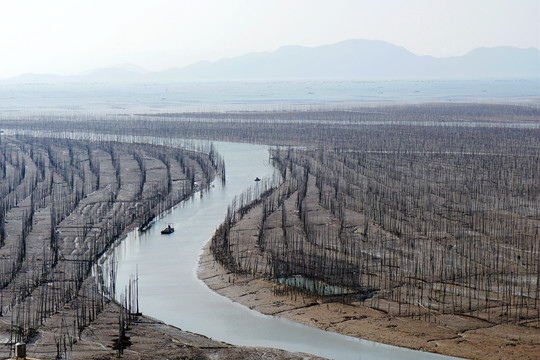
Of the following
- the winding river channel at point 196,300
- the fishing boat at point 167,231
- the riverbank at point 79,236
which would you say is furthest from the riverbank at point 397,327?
the fishing boat at point 167,231

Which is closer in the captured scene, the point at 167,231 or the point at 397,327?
the point at 397,327

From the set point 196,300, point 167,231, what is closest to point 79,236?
point 167,231

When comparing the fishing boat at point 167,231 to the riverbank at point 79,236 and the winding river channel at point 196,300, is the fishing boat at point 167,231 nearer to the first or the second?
the winding river channel at point 196,300

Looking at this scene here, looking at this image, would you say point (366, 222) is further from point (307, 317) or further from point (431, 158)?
point (431, 158)

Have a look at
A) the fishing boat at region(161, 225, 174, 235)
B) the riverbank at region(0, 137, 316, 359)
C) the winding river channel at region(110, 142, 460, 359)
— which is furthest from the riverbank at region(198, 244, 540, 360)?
the fishing boat at region(161, 225, 174, 235)

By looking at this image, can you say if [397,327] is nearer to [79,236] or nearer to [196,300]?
[196,300]

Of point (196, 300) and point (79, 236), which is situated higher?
point (79, 236)

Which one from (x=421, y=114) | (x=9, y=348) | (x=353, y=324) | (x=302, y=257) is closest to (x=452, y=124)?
(x=421, y=114)
